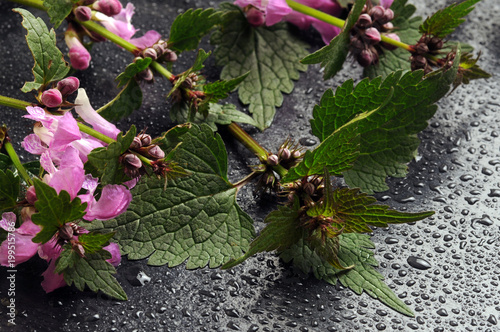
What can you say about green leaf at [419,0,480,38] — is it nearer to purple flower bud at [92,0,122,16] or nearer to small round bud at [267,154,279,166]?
small round bud at [267,154,279,166]

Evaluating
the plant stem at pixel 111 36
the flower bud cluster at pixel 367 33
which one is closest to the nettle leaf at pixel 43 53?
the plant stem at pixel 111 36

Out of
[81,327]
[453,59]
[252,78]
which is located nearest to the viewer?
[81,327]

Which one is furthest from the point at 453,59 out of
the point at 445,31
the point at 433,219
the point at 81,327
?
the point at 81,327

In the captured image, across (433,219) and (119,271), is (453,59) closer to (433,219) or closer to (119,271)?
(433,219)

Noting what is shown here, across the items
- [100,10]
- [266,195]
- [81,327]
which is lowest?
[81,327]

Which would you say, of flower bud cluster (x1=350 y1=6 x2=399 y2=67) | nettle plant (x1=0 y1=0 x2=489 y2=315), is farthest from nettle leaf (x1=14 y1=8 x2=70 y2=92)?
flower bud cluster (x1=350 y1=6 x2=399 y2=67)

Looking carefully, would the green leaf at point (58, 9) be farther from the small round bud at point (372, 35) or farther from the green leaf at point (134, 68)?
the small round bud at point (372, 35)
